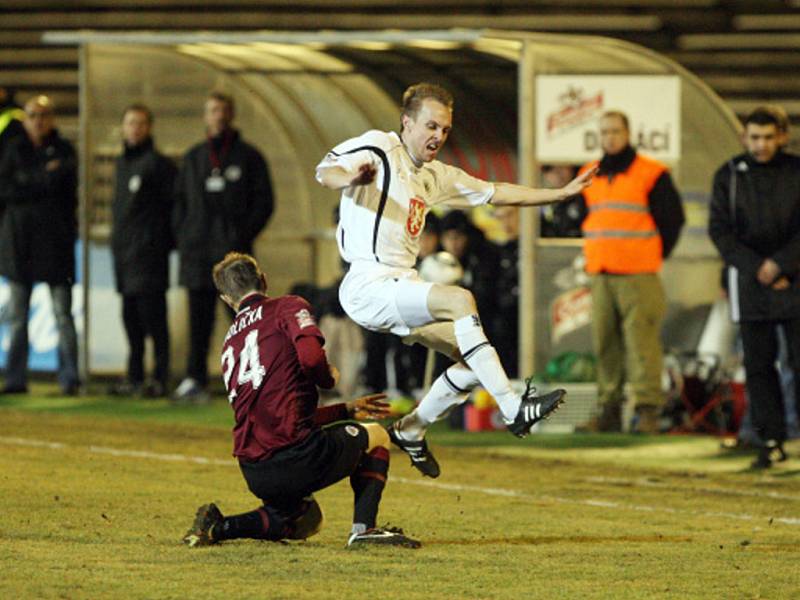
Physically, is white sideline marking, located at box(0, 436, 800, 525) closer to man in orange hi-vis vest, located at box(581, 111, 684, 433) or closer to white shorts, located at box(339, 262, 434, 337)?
white shorts, located at box(339, 262, 434, 337)

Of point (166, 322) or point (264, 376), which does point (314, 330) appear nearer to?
point (264, 376)

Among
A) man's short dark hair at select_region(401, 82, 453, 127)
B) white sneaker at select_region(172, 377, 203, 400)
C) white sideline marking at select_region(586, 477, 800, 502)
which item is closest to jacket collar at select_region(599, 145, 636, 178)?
white sideline marking at select_region(586, 477, 800, 502)

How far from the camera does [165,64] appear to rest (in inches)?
679

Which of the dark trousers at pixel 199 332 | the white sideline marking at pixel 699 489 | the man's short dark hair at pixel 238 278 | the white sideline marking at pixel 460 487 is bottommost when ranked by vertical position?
the white sideline marking at pixel 699 489

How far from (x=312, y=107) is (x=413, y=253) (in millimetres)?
9204

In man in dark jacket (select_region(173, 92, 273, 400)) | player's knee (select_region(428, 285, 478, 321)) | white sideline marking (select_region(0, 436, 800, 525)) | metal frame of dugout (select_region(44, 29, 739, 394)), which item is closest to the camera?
player's knee (select_region(428, 285, 478, 321))

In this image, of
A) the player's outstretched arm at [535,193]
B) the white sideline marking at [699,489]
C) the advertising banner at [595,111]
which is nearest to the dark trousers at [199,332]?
the advertising banner at [595,111]

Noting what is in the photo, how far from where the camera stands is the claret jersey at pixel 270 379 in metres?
7.57

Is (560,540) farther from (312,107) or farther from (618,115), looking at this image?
(312,107)

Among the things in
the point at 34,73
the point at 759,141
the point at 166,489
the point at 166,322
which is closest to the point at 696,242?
the point at 759,141

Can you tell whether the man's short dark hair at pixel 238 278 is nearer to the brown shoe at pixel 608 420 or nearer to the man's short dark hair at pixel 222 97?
the brown shoe at pixel 608 420

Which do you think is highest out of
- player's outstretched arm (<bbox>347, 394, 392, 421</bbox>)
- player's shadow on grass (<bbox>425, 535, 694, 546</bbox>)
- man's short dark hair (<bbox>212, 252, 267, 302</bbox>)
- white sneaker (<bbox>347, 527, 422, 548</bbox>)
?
man's short dark hair (<bbox>212, 252, 267, 302</bbox>)

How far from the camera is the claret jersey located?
298 inches

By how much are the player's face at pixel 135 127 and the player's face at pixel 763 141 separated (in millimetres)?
5472
